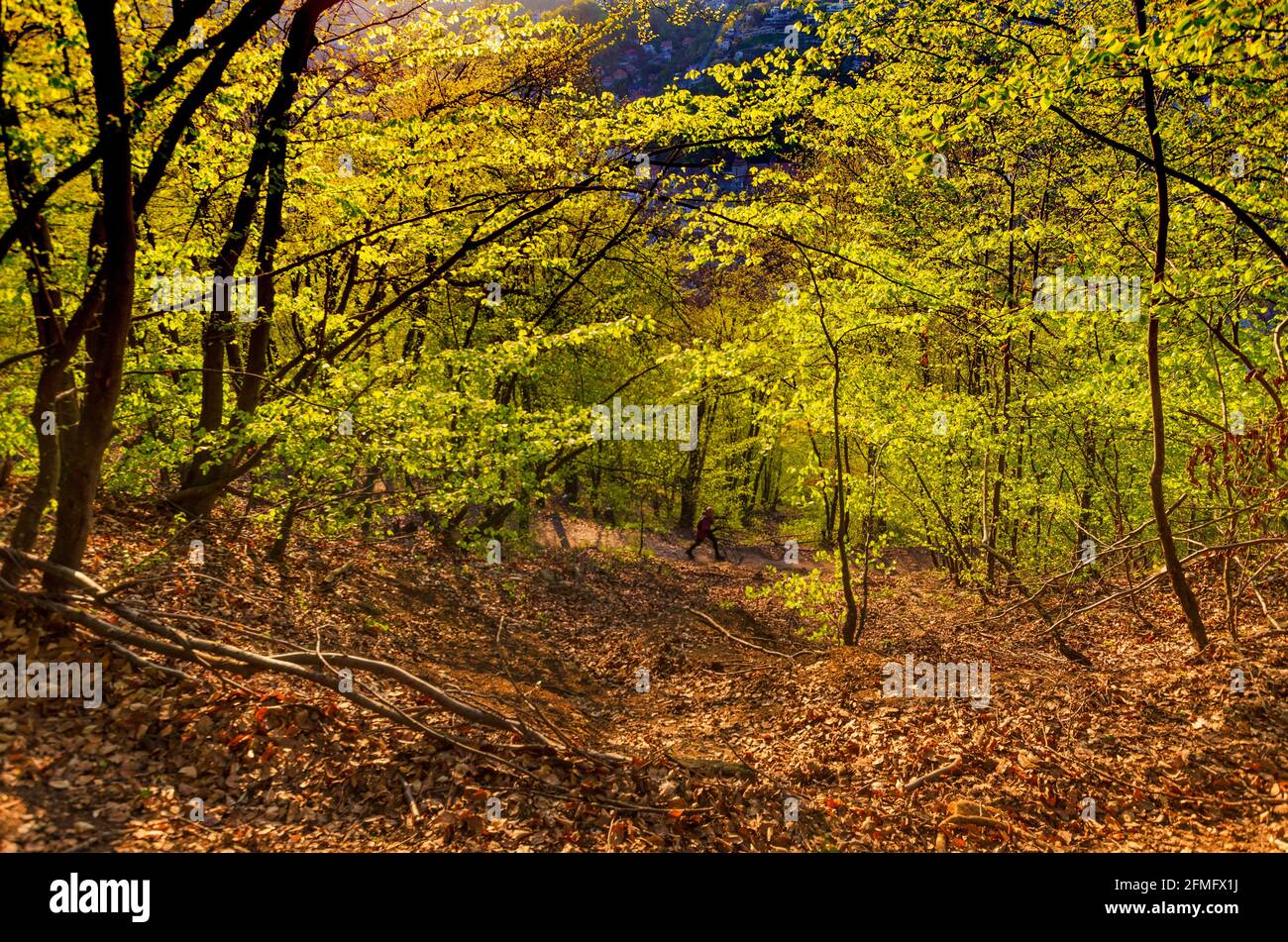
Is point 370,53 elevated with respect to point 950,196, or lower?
lower

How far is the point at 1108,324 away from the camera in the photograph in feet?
37.1

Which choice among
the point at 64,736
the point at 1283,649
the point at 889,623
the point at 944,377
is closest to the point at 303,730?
the point at 64,736

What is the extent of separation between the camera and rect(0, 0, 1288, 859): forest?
535 centimetres

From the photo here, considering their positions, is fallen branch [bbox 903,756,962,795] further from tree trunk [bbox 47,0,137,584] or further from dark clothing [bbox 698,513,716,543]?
dark clothing [bbox 698,513,716,543]

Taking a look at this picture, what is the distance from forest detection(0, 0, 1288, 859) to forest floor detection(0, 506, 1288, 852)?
0.05 m

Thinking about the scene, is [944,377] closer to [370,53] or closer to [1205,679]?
[1205,679]

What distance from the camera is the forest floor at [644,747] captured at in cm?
503

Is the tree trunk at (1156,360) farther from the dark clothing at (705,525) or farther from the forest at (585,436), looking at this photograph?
the dark clothing at (705,525)

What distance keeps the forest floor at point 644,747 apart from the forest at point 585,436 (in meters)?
0.05

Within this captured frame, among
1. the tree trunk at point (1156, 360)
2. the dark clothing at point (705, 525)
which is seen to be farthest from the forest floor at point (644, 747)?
the dark clothing at point (705, 525)

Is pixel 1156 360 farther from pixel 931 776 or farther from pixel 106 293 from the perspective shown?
pixel 106 293

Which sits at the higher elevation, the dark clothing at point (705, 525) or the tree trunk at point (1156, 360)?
the tree trunk at point (1156, 360)


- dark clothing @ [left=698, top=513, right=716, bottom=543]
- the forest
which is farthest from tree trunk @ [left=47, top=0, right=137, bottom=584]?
dark clothing @ [left=698, top=513, right=716, bottom=543]
